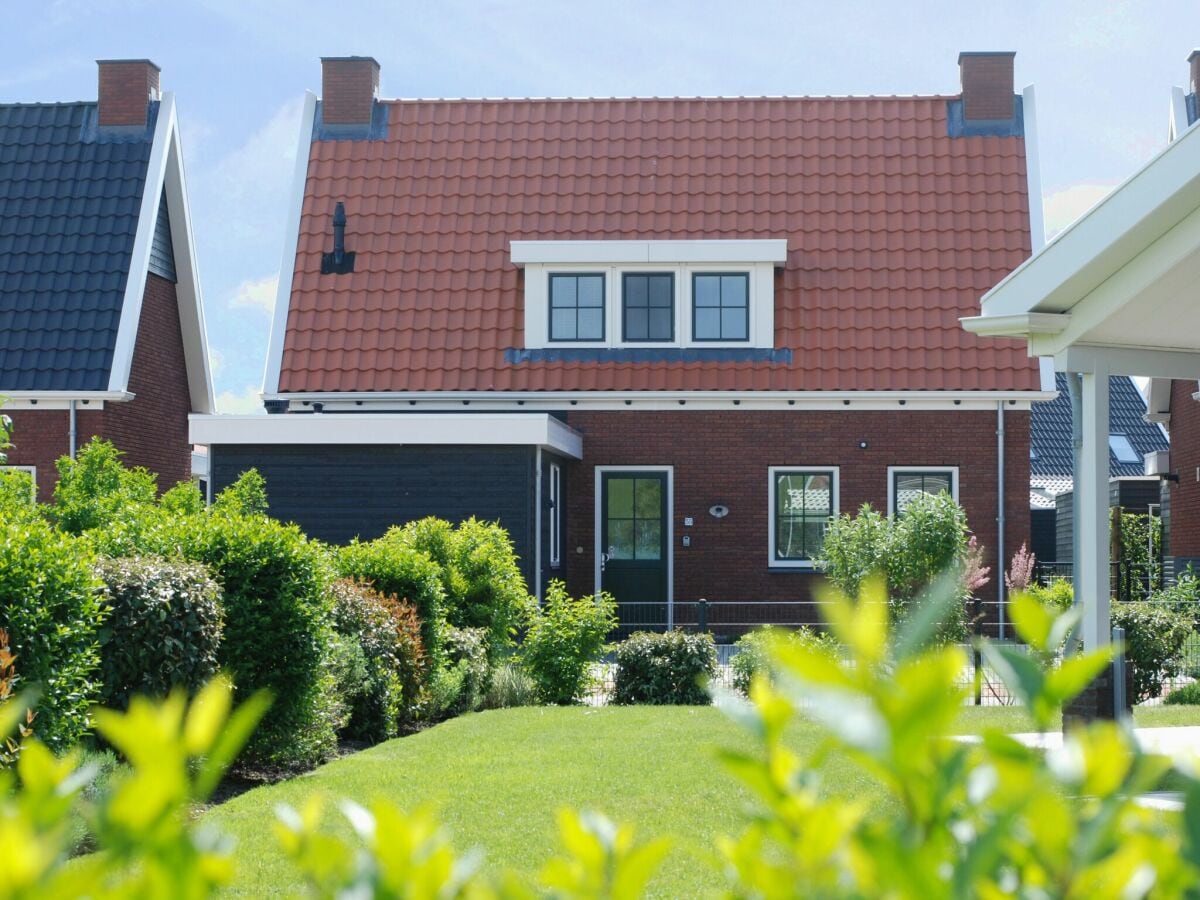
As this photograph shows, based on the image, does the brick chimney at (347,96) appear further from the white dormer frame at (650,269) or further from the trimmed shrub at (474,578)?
the trimmed shrub at (474,578)

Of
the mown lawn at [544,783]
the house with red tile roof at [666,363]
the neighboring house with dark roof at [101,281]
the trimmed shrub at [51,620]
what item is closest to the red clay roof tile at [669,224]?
the house with red tile roof at [666,363]

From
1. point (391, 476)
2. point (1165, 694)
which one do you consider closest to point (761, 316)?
point (391, 476)

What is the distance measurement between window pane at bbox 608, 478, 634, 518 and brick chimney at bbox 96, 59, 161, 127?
1001 centimetres

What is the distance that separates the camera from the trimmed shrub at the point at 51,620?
7.38 metres

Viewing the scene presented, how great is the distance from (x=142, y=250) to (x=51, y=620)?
17.1m

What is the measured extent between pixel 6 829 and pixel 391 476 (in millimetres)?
19713

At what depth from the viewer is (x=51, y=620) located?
7.63m

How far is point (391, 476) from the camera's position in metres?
20.6

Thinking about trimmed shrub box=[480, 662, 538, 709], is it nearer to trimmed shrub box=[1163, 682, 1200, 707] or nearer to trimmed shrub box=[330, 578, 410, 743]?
trimmed shrub box=[330, 578, 410, 743]

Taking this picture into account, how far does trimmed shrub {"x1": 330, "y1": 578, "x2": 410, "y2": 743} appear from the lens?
472 inches

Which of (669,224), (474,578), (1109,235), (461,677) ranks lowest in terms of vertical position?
(461,677)

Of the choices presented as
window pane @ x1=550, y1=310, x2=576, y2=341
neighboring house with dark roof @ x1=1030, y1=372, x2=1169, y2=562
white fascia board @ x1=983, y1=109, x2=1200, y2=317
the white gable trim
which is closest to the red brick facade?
the white gable trim

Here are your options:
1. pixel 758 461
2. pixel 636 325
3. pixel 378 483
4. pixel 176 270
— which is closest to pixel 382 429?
pixel 378 483

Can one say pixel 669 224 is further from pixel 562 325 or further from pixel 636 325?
pixel 562 325
